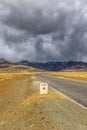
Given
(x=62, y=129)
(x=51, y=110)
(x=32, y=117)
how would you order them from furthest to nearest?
1. (x=51, y=110)
2. (x=32, y=117)
3. (x=62, y=129)

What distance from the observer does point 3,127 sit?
44.0 feet

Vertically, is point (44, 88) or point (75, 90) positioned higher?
point (44, 88)

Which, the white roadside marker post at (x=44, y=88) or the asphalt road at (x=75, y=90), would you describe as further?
the white roadside marker post at (x=44, y=88)

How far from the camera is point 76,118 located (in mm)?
13281

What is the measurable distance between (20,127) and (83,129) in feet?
9.85

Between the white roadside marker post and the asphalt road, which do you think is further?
the white roadside marker post

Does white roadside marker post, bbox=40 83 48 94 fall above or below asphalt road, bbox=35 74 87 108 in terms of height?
above

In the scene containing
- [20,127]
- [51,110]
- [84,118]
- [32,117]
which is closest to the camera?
[20,127]

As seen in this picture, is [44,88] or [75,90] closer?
[44,88]

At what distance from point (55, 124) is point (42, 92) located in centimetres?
1281

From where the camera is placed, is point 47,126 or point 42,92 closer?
point 47,126

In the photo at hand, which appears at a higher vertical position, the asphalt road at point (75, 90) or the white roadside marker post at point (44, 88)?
the white roadside marker post at point (44, 88)

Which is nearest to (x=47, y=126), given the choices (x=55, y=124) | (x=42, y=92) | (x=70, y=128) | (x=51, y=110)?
(x=55, y=124)

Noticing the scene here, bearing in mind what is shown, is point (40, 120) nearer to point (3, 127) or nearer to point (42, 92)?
point (3, 127)
